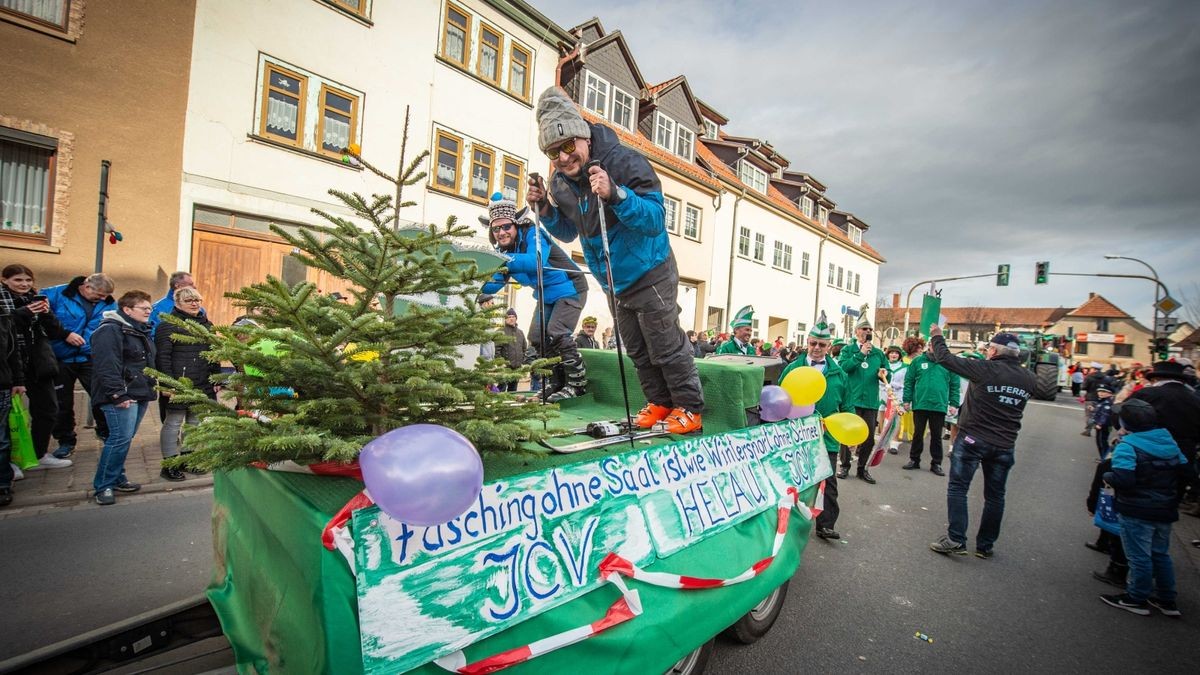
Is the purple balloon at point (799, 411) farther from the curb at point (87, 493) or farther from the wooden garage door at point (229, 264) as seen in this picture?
the wooden garage door at point (229, 264)

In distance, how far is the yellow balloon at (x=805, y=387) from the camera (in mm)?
3674

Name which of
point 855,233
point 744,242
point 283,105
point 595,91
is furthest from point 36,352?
point 855,233

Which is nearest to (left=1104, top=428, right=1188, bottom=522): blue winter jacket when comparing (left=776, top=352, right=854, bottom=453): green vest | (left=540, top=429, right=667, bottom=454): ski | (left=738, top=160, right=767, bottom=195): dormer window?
(left=776, top=352, right=854, bottom=453): green vest

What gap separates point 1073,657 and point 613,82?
63.4 ft

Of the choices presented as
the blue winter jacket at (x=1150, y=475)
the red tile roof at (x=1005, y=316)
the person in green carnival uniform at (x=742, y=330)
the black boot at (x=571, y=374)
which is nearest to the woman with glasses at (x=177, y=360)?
the black boot at (x=571, y=374)

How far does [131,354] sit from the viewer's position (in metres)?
4.79

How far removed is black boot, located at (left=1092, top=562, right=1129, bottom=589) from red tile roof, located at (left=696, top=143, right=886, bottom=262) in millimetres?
20419

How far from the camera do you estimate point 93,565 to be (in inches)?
141

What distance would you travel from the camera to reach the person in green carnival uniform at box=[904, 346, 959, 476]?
27.0 feet

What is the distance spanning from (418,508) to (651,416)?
79.8 inches

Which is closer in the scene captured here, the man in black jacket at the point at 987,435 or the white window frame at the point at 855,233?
the man in black jacket at the point at 987,435

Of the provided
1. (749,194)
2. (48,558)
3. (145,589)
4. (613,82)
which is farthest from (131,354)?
(749,194)

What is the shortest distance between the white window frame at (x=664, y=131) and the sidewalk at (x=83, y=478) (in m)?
19.0

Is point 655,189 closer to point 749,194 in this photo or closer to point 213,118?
point 213,118
